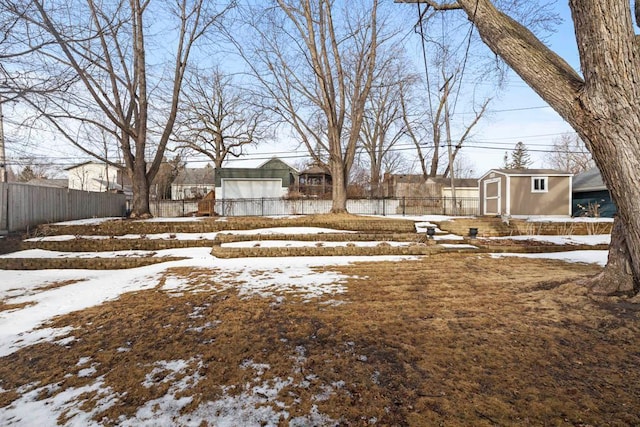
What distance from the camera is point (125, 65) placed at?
46.5 feet

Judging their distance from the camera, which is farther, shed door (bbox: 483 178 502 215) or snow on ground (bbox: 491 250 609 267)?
shed door (bbox: 483 178 502 215)

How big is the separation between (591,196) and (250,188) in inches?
840

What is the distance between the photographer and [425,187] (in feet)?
86.5

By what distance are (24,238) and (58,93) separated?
5.83 meters

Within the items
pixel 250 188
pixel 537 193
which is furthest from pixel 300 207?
pixel 537 193

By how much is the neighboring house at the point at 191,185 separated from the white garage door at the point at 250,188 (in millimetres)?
8634

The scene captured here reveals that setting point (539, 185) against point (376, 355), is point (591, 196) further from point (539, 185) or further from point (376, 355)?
point (376, 355)

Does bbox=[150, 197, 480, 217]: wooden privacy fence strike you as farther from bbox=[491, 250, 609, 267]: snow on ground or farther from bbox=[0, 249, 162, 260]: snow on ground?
bbox=[491, 250, 609, 267]: snow on ground

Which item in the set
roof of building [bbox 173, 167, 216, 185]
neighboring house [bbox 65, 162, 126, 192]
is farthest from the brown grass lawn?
neighboring house [bbox 65, 162, 126, 192]

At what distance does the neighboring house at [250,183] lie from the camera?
2323cm

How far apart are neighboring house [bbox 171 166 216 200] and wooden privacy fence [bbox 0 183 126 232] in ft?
54.7

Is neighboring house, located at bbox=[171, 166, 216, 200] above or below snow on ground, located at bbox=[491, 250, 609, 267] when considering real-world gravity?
above

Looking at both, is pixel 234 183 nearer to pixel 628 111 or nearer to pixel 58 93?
pixel 58 93

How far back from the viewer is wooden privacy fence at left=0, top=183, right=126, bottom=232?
9.52 m
